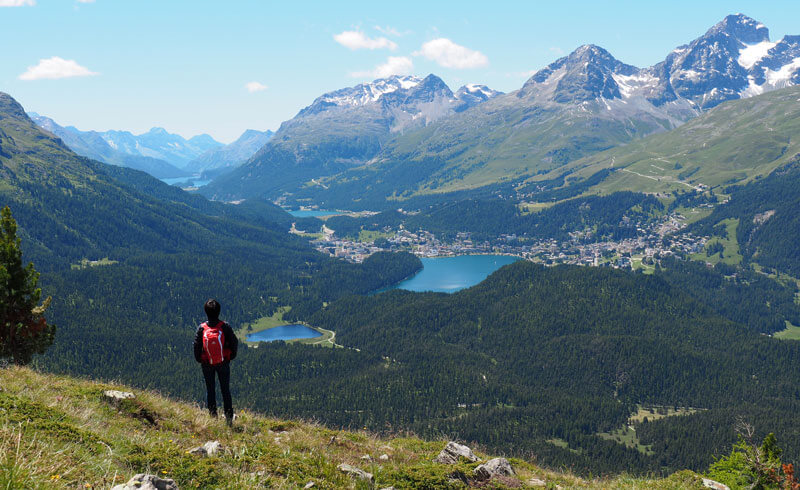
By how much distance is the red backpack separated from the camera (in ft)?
57.1

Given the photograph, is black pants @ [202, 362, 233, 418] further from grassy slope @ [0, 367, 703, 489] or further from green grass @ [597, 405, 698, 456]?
green grass @ [597, 405, 698, 456]

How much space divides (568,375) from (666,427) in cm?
4114

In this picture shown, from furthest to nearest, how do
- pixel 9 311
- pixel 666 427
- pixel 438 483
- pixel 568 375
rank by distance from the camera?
pixel 568 375
pixel 666 427
pixel 9 311
pixel 438 483

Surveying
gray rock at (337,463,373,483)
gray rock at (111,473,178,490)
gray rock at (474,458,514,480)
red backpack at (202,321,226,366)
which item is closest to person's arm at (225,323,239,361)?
red backpack at (202,321,226,366)

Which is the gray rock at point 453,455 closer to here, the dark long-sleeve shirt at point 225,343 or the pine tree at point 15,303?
the dark long-sleeve shirt at point 225,343

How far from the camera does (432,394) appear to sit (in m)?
136

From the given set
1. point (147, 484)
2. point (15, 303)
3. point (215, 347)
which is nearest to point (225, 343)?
point (215, 347)

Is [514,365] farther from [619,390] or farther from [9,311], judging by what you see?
[9,311]

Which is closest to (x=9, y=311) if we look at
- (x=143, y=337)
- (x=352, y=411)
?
(x=352, y=411)

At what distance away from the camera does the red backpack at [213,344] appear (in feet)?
57.1

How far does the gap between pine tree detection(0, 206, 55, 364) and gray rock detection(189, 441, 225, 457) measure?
91.4 ft

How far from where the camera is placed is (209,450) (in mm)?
14672

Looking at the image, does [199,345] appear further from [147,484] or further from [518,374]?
[518,374]

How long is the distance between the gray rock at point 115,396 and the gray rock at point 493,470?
13.8m
